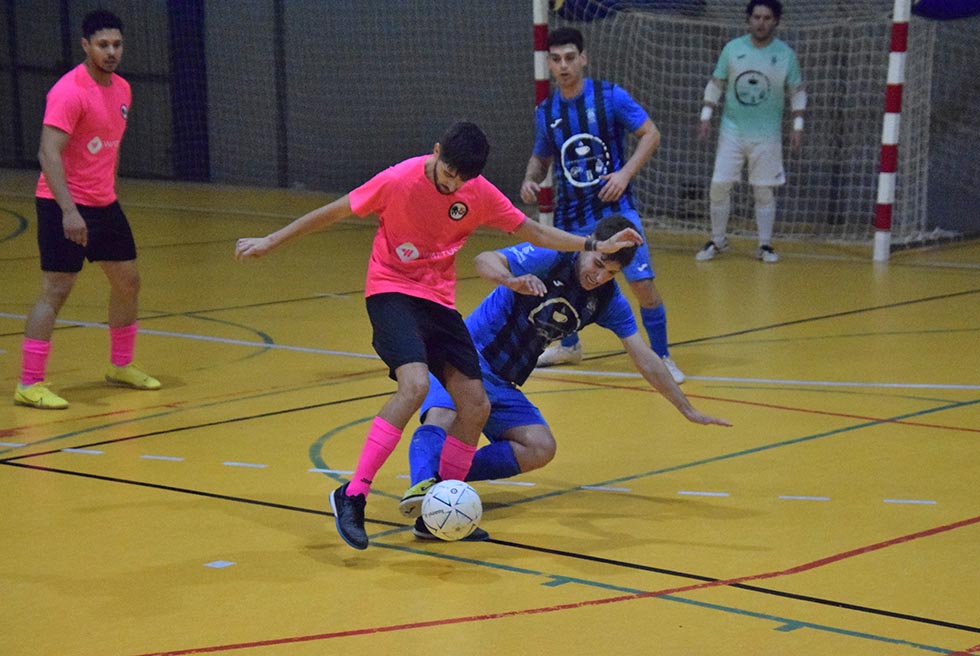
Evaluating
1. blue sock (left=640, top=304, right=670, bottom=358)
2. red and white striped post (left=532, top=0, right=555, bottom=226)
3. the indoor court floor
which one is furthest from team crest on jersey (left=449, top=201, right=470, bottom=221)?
red and white striped post (left=532, top=0, right=555, bottom=226)

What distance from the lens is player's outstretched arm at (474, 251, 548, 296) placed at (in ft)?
17.7

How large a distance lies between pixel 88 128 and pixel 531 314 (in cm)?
313

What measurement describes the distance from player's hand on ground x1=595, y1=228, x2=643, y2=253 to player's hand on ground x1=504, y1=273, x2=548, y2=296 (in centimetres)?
34

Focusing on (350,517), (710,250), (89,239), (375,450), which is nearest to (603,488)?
(375,450)

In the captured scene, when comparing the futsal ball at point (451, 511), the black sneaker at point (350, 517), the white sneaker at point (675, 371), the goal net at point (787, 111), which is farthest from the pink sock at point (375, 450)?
the goal net at point (787, 111)

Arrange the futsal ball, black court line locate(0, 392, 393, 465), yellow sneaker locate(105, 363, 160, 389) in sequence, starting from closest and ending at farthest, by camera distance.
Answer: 1. the futsal ball
2. black court line locate(0, 392, 393, 465)
3. yellow sneaker locate(105, 363, 160, 389)

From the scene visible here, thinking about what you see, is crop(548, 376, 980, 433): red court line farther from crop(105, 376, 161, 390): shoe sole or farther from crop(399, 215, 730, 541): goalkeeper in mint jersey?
crop(105, 376, 161, 390): shoe sole

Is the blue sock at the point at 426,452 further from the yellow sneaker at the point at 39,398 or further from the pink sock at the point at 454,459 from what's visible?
the yellow sneaker at the point at 39,398

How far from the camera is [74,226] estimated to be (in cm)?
761

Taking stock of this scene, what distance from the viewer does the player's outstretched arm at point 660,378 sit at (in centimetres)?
583

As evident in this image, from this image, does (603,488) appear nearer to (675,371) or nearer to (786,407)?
(786,407)

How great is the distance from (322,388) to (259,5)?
470 inches

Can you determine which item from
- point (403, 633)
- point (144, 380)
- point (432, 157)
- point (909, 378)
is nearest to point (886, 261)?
point (909, 378)

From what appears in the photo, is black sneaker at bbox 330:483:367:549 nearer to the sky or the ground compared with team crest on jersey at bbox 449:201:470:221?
nearer to the ground
